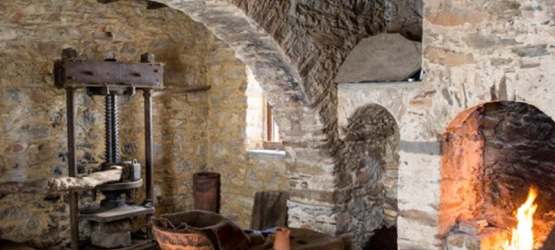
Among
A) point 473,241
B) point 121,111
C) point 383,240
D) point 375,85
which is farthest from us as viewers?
point 121,111

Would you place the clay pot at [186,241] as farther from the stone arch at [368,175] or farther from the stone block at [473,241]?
the stone block at [473,241]

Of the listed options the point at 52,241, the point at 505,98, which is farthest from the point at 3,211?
the point at 505,98

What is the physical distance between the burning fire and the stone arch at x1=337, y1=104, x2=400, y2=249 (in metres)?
1.20

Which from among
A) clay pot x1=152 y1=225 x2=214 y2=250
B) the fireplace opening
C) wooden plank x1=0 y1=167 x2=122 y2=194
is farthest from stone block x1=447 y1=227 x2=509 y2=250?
wooden plank x1=0 y1=167 x2=122 y2=194

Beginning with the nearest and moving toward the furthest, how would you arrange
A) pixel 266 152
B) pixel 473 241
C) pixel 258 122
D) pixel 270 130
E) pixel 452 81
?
pixel 452 81 < pixel 473 241 < pixel 266 152 < pixel 258 122 < pixel 270 130

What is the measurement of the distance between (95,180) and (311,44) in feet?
7.30

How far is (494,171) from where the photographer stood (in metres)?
3.98

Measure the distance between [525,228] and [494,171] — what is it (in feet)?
1.38

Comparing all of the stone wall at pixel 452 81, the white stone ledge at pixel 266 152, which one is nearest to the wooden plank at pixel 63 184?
the white stone ledge at pixel 266 152

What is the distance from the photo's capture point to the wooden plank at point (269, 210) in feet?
18.1

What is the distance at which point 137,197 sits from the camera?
5941 millimetres

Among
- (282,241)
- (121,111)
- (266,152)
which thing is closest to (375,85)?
(282,241)

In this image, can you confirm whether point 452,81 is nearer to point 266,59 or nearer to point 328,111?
point 328,111

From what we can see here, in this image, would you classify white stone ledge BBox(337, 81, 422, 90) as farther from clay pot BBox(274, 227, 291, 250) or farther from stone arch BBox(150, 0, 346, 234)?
clay pot BBox(274, 227, 291, 250)
